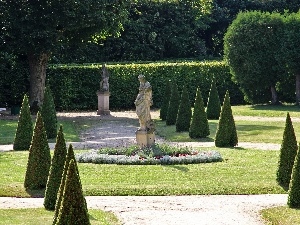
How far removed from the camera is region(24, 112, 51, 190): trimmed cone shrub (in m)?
19.5

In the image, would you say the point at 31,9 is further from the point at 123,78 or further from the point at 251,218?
the point at 251,218

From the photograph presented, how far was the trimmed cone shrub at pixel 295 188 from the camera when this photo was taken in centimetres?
1697

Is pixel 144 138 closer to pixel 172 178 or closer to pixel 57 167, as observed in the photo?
pixel 172 178

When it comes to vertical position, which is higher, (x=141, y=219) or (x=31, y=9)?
(x=31, y=9)

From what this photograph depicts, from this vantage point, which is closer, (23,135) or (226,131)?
(23,135)

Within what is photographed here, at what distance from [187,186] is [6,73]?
1147 inches

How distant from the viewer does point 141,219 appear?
1628 centimetres

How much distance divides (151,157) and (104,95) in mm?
20368

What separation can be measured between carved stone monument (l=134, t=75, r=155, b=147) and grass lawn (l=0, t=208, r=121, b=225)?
9.35 metres

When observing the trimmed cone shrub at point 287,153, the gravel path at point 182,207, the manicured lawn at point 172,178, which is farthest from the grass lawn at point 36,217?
the trimmed cone shrub at point 287,153

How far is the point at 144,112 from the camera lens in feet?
86.1

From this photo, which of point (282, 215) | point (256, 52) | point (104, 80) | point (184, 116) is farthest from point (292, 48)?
point (282, 215)

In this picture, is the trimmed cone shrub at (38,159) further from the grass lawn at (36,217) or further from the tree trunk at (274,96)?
the tree trunk at (274,96)

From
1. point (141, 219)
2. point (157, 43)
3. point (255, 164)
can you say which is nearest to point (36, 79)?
point (157, 43)
